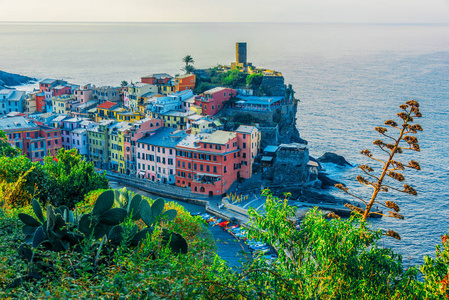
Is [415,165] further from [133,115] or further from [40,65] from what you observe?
[40,65]

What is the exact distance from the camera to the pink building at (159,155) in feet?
165

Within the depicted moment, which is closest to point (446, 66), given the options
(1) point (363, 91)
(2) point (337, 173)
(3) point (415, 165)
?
(1) point (363, 91)

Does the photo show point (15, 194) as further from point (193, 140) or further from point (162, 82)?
point (162, 82)

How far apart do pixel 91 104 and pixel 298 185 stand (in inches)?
1180

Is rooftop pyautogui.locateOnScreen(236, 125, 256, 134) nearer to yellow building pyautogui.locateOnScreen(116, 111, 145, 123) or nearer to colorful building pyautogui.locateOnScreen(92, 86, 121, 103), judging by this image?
yellow building pyautogui.locateOnScreen(116, 111, 145, 123)

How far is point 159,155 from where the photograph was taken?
50750 mm

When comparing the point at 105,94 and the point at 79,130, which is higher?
the point at 105,94

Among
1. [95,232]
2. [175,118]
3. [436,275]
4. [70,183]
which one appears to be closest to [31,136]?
[175,118]

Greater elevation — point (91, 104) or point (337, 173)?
point (91, 104)

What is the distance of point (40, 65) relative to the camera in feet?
585

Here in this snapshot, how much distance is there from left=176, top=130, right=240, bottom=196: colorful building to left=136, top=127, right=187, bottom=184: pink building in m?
1.03

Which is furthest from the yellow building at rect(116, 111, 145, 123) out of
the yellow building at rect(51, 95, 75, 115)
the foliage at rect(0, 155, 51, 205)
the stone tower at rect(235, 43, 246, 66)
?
the foliage at rect(0, 155, 51, 205)

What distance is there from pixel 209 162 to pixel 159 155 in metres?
5.79

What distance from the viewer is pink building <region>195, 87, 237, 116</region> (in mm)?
58656
